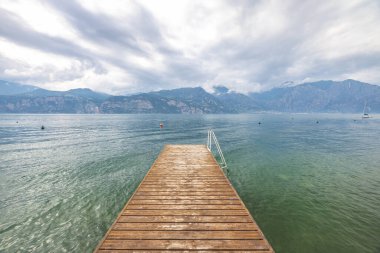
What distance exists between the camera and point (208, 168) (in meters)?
16.0

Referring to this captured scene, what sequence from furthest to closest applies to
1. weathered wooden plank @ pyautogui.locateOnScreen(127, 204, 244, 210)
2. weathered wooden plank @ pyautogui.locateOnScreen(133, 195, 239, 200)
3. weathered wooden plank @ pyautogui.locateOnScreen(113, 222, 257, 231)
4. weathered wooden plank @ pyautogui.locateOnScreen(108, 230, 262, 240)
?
weathered wooden plank @ pyautogui.locateOnScreen(133, 195, 239, 200) < weathered wooden plank @ pyautogui.locateOnScreen(127, 204, 244, 210) < weathered wooden plank @ pyautogui.locateOnScreen(113, 222, 257, 231) < weathered wooden plank @ pyautogui.locateOnScreen(108, 230, 262, 240)

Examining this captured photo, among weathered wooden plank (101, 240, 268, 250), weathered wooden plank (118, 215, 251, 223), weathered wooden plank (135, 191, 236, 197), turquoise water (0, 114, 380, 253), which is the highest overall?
weathered wooden plank (101, 240, 268, 250)

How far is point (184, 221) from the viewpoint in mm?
7730

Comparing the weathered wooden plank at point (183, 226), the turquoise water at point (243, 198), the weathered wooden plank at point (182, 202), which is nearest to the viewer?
the weathered wooden plank at point (183, 226)

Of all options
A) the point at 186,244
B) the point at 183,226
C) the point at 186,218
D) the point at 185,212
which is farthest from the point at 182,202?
the point at 186,244

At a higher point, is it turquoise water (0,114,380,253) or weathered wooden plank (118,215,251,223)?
weathered wooden plank (118,215,251,223)

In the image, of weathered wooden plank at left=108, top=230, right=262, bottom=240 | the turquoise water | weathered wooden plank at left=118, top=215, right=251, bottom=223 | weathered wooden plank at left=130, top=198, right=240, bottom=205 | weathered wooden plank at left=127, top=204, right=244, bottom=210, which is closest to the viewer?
weathered wooden plank at left=108, top=230, right=262, bottom=240

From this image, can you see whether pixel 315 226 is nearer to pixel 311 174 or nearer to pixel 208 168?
pixel 208 168

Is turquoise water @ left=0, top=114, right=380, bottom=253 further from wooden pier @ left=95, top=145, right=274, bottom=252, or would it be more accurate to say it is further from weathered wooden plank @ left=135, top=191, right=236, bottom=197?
wooden pier @ left=95, top=145, right=274, bottom=252

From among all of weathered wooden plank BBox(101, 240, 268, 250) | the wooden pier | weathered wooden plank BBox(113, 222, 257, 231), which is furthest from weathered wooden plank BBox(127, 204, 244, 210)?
weathered wooden plank BBox(101, 240, 268, 250)

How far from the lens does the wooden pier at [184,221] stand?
6273mm

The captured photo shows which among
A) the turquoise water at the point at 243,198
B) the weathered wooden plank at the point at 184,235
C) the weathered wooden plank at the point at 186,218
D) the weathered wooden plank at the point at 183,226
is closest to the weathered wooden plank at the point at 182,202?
the weathered wooden plank at the point at 186,218

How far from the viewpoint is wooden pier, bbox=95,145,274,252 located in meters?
6.27

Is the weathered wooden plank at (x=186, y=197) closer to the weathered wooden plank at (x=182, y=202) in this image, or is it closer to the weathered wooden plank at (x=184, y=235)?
the weathered wooden plank at (x=182, y=202)
